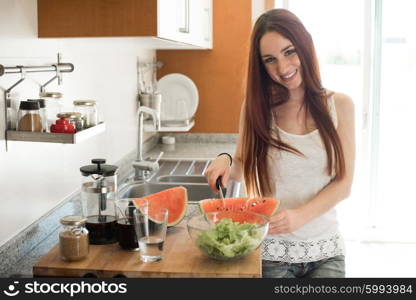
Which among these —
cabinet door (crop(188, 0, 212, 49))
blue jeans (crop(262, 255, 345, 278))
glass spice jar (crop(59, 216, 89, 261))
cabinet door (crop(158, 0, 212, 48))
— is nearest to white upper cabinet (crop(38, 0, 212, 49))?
cabinet door (crop(158, 0, 212, 48))

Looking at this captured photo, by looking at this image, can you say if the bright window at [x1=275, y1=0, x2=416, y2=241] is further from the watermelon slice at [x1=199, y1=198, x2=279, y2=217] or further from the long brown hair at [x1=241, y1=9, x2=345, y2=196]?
the watermelon slice at [x1=199, y1=198, x2=279, y2=217]

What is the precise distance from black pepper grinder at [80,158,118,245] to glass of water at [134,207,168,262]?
144 millimetres

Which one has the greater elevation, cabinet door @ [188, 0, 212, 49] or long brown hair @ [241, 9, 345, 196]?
cabinet door @ [188, 0, 212, 49]

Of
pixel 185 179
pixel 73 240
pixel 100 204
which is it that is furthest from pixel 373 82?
pixel 73 240

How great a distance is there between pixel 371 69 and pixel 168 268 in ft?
11.4

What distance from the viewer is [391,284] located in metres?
1.61

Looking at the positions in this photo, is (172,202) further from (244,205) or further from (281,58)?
(281,58)

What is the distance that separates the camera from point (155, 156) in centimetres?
365

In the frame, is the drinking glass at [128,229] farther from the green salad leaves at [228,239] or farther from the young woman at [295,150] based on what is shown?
the young woman at [295,150]

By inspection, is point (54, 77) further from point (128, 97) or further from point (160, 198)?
point (128, 97)

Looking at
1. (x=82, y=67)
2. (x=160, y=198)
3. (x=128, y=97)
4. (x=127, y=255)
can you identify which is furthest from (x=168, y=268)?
(x=128, y=97)

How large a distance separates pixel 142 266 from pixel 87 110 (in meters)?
0.60

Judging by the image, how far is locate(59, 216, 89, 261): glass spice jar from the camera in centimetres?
160

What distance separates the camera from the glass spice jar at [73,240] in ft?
5.26
